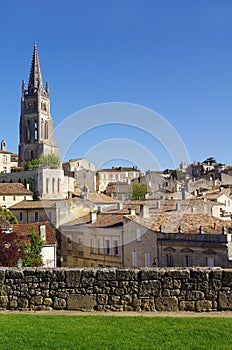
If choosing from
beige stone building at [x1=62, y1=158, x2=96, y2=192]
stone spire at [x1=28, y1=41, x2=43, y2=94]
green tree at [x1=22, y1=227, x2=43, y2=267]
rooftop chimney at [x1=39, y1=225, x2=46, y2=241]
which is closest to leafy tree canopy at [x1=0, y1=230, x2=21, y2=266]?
green tree at [x1=22, y1=227, x2=43, y2=267]

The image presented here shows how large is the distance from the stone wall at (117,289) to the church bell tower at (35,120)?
11967 centimetres

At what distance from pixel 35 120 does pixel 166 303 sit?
13516 cm

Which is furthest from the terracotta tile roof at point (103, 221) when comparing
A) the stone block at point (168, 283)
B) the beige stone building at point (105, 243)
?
the stone block at point (168, 283)

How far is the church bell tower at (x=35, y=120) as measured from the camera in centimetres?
13112

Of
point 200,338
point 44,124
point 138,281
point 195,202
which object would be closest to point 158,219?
point 195,202

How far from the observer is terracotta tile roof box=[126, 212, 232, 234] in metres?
31.1

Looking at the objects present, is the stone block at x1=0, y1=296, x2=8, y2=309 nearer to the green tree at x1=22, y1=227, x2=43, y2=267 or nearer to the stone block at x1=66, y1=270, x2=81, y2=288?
the stone block at x1=66, y1=270, x2=81, y2=288

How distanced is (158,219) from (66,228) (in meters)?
11.2

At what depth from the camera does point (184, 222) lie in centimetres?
3219

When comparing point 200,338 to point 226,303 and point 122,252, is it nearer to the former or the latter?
point 226,303

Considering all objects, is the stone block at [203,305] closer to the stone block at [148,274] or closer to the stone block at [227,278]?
the stone block at [227,278]

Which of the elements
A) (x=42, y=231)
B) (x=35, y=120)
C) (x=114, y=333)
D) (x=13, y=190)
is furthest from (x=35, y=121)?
(x=114, y=333)

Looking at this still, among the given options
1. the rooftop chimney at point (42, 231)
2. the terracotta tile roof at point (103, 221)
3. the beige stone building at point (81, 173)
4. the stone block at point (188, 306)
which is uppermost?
the beige stone building at point (81, 173)

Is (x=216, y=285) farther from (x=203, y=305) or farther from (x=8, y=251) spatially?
(x=8, y=251)
